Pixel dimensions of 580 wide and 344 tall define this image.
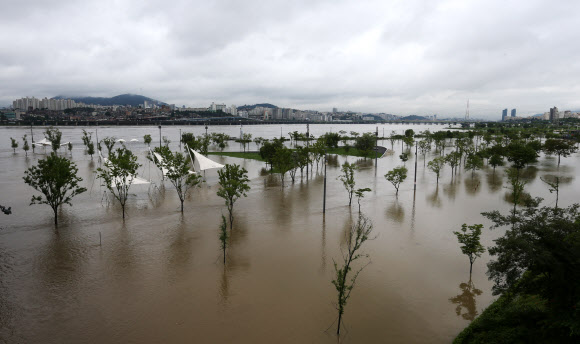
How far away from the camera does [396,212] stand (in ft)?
72.7

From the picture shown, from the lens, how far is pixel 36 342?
31.1ft

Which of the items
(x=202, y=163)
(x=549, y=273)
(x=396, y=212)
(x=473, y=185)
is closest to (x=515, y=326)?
(x=549, y=273)

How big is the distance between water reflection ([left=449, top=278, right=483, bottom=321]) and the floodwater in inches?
2.2

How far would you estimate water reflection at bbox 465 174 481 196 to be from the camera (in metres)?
28.5

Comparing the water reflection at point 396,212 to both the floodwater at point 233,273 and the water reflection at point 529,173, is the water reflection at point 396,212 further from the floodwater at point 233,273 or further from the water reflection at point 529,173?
the water reflection at point 529,173

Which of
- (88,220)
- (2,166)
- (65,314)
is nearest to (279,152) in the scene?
(88,220)

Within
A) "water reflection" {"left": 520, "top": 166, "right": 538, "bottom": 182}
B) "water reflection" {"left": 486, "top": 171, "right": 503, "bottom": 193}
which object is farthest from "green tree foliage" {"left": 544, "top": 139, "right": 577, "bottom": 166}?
"water reflection" {"left": 486, "top": 171, "right": 503, "bottom": 193}

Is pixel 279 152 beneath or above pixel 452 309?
above

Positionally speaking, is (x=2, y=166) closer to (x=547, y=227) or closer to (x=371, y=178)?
(x=371, y=178)

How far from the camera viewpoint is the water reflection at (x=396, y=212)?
68.5ft

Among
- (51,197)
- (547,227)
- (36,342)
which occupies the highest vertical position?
(547,227)

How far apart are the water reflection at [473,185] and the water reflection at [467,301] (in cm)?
1777

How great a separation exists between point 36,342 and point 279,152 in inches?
895

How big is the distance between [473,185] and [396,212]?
13.9 meters
